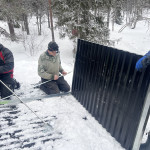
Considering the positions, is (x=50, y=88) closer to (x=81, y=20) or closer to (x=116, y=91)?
(x=116, y=91)

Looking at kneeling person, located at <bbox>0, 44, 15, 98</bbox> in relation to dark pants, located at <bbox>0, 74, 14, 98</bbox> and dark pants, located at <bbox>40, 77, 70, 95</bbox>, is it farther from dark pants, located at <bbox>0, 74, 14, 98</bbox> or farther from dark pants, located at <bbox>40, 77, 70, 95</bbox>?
dark pants, located at <bbox>40, 77, 70, 95</bbox>

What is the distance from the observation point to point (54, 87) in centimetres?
410

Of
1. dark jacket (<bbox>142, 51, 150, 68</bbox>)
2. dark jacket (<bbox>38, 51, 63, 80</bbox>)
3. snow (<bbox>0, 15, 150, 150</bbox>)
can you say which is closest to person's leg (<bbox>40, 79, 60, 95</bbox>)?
dark jacket (<bbox>38, 51, 63, 80</bbox>)

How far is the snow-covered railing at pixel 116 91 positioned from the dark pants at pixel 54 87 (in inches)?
36.4

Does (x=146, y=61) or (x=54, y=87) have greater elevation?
(x=146, y=61)

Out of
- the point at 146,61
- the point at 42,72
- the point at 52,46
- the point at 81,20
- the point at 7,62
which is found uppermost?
the point at 146,61

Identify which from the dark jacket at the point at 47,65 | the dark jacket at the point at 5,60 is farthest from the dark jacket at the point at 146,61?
the dark jacket at the point at 5,60

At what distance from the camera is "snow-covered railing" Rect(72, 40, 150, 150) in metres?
2.09

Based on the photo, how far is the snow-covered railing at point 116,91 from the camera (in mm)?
2088

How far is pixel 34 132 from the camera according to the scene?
9.05 feet

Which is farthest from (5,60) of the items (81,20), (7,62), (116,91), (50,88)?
(81,20)

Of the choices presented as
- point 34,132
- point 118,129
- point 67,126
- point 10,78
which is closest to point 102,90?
point 118,129

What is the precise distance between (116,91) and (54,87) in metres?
2.06

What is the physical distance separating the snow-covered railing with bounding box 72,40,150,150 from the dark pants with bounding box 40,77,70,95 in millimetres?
926
